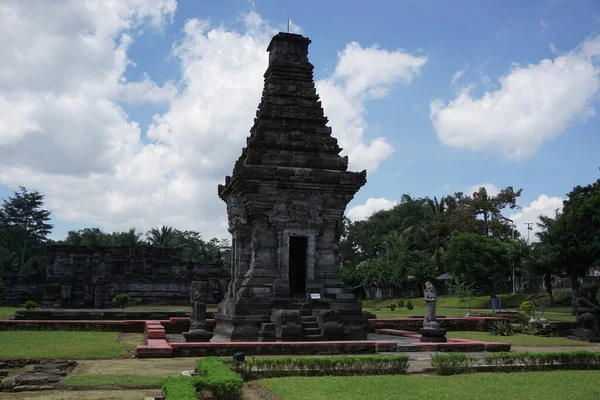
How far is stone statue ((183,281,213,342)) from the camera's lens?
17000mm

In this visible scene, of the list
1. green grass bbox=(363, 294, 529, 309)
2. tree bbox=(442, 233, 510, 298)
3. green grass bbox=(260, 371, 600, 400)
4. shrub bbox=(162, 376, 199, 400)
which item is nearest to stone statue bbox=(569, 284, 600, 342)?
green grass bbox=(260, 371, 600, 400)

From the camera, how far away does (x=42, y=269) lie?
64.1 meters

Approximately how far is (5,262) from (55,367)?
184ft

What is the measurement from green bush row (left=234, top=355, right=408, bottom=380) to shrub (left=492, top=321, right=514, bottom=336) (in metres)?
12.7

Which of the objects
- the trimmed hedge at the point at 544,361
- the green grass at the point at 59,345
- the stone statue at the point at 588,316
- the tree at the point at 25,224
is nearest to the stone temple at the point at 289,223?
the green grass at the point at 59,345

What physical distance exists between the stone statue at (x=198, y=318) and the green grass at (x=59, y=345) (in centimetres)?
178

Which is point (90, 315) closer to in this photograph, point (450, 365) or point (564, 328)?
point (450, 365)

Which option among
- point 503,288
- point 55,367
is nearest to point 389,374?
point 55,367

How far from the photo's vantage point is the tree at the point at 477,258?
46656 mm

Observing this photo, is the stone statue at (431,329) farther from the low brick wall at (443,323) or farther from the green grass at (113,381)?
the green grass at (113,381)

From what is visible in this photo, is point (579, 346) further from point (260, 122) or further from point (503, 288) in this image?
point (503, 288)

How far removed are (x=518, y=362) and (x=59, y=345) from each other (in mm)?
12067

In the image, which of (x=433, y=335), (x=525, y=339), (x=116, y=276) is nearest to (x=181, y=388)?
(x=433, y=335)

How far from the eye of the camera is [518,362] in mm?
12844
